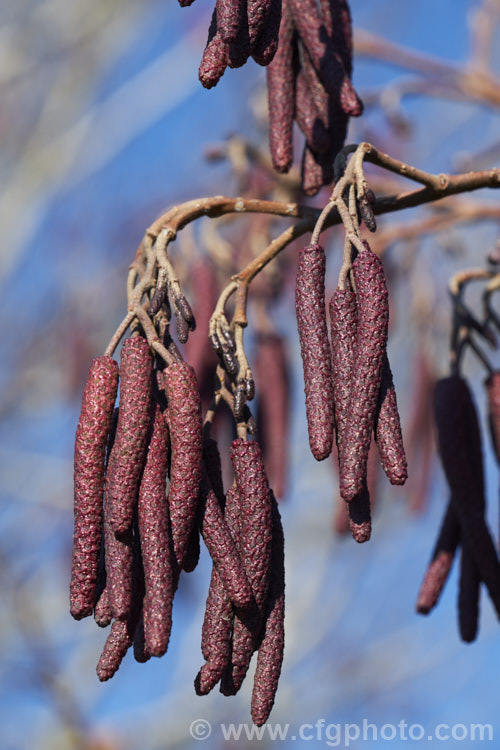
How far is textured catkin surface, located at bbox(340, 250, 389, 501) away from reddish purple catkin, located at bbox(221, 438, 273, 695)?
0.16 metres

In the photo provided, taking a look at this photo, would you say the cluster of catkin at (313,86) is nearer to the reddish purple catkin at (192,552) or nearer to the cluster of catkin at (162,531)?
the cluster of catkin at (162,531)

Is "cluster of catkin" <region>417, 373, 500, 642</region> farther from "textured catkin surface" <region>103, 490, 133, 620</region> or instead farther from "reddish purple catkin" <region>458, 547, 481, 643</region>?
"textured catkin surface" <region>103, 490, 133, 620</region>

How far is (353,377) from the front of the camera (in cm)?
115

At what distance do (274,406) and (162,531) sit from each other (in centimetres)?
92

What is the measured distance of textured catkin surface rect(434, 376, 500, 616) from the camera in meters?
1.67

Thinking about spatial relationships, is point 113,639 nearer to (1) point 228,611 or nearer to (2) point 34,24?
(1) point 228,611

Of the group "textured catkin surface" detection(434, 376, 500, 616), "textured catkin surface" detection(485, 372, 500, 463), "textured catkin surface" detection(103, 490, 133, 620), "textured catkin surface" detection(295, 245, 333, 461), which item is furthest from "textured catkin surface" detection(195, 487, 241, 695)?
"textured catkin surface" detection(485, 372, 500, 463)

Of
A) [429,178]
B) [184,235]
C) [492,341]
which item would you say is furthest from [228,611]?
[184,235]

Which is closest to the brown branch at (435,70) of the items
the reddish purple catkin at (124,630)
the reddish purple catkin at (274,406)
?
the reddish purple catkin at (274,406)

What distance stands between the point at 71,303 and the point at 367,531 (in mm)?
5670

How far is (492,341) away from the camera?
74.8 inches

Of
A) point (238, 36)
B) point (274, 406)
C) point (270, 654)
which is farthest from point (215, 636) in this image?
point (274, 406)

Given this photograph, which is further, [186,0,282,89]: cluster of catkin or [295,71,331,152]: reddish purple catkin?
[295,71,331,152]: reddish purple catkin

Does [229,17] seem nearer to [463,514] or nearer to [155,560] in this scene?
[155,560]
